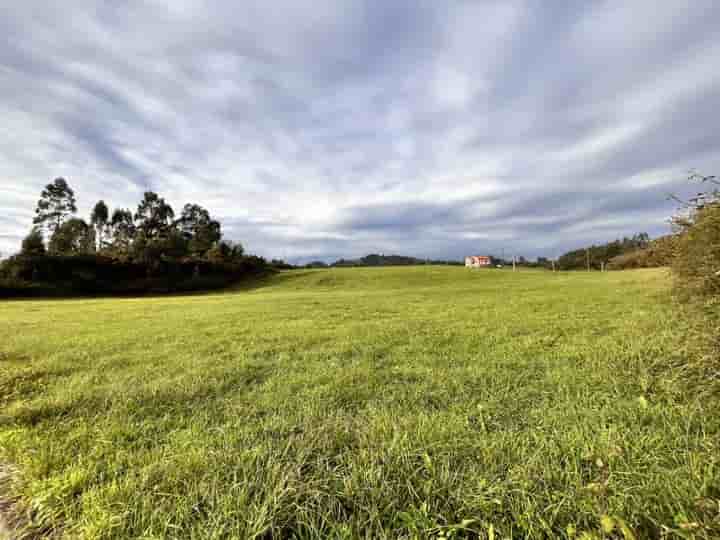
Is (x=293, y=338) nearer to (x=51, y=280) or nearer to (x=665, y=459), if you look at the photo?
(x=665, y=459)

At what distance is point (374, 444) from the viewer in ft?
7.14

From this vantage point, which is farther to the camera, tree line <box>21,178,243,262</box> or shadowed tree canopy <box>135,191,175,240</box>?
shadowed tree canopy <box>135,191,175,240</box>

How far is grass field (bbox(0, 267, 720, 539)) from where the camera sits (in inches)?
59.8

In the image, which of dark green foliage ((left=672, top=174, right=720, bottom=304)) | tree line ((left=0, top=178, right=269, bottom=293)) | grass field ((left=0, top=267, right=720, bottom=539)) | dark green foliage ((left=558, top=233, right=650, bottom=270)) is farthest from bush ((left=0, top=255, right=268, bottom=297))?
dark green foliage ((left=558, top=233, right=650, bottom=270))

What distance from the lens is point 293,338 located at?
6.19m

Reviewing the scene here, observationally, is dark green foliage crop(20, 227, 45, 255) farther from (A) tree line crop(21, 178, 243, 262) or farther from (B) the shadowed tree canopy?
(B) the shadowed tree canopy

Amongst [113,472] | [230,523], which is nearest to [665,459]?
[230,523]

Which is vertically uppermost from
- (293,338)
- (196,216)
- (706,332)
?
(196,216)

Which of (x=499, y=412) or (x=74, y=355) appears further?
(x=74, y=355)

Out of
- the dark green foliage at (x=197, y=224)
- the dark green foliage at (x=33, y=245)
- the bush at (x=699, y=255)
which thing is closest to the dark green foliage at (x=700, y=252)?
the bush at (x=699, y=255)

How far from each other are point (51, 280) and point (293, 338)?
134 ft

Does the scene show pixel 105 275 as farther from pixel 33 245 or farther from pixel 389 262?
pixel 389 262

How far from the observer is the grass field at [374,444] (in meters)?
1.52

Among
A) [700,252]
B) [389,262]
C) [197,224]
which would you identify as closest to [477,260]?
[389,262]
